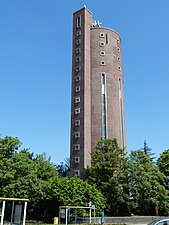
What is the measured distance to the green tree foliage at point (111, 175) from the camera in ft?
138

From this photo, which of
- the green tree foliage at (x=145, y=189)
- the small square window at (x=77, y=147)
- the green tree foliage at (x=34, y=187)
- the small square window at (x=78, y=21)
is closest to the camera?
the green tree foliage at (x=34, y=187)

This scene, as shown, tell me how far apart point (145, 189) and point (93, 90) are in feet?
62.5

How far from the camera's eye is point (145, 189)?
41906mm

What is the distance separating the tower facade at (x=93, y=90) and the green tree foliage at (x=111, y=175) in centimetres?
388

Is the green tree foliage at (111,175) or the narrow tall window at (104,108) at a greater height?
the narrow tall window at (104,108)

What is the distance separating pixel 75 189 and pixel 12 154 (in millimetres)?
8248

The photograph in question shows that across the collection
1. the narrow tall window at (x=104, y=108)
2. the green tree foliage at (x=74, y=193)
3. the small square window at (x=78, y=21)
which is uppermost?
the small square window at (x=78, y=21)

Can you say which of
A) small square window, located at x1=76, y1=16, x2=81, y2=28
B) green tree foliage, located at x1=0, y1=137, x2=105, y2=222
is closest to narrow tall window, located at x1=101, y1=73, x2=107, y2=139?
small square window, located at x1=76, y1=16, x2=81, y2=28

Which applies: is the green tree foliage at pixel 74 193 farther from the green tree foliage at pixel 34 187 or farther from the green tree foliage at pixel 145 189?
the green tree foliage at pixel 145 189

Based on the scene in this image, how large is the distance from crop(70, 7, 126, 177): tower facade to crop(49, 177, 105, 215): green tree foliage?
9494mm

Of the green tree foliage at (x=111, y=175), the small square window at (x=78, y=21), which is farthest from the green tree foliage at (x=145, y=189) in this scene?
the small square window at (x=78, y=21)

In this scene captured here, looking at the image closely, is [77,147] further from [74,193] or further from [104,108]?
[74,193]

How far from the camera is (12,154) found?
35531 millimetres

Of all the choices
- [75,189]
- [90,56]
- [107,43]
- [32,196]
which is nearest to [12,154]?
[32,196]
